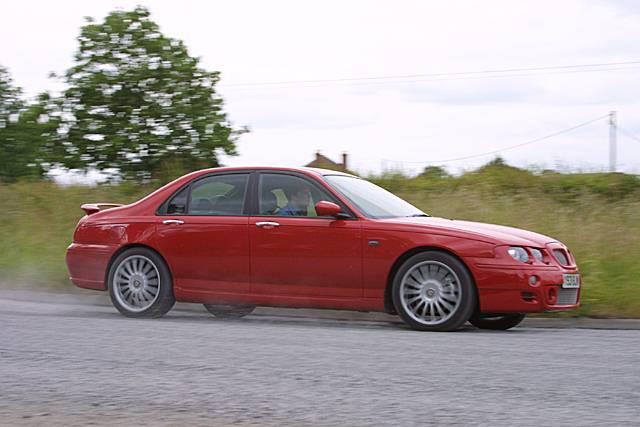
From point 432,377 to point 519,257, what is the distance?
2751 millimetres

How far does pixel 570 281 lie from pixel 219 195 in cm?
352

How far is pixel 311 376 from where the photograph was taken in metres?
5.95

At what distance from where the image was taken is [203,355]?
678 centimetres

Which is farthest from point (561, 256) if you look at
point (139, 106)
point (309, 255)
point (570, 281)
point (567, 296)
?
point (139, 106)

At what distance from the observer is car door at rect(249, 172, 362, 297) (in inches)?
348

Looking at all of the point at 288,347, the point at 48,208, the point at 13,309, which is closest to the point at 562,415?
the point at 288,347

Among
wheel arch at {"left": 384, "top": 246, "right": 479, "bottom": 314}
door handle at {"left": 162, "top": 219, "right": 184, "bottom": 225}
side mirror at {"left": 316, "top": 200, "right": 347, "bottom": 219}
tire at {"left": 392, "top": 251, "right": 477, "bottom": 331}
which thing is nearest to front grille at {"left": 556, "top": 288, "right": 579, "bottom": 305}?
tire at {"left": 392, "top": 251, "right": 477, "bottom": 331}

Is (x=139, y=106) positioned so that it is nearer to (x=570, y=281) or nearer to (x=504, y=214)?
(x=504, y=214)

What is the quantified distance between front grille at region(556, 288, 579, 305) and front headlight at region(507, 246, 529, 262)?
0.46 meters

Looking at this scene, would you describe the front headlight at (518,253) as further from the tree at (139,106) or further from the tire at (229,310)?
the tree at (139,106)

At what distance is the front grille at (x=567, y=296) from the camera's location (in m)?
8.56

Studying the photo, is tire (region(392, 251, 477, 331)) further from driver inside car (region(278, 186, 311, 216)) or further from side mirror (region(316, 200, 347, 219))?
driver inside car (region(278, 186, 311, 216))

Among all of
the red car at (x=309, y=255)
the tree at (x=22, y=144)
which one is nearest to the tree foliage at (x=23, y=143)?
the tree at (x=22, y=144)

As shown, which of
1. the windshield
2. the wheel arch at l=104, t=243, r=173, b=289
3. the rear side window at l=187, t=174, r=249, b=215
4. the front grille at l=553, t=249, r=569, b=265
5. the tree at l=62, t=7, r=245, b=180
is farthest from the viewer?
the tree at l=62, t=7, r=245, b=180
